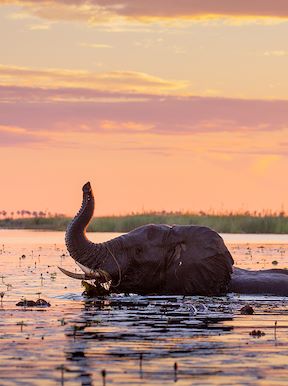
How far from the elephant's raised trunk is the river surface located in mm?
658

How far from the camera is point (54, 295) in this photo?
21766 mm

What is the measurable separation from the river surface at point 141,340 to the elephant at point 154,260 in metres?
0.35

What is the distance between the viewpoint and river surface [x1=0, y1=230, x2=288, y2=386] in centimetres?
1222

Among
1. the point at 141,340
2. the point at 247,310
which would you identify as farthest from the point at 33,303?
the point at 141,340

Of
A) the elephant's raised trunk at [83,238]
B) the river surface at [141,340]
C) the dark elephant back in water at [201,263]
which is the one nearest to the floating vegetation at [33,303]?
the river surface at [141,340]

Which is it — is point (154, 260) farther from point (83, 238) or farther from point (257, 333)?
point (257, 333)

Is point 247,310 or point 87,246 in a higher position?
point 87,246

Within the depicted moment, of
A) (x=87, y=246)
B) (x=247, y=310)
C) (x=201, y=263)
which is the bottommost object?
(x=247, y=310)

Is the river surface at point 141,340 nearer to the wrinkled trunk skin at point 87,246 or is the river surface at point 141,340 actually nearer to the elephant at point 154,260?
the elephant at point 154,260

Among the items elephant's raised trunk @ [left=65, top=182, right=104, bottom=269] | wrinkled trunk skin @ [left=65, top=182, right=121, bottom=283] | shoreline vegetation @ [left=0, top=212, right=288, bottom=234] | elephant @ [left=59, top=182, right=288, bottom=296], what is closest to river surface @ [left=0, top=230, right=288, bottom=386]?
elephant @ [left=59, top=182, right=288, bottom=296]

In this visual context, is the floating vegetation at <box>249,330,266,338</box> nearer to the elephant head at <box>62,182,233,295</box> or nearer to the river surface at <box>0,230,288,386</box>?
→ the river surface at <box>0,230,288,386</box>

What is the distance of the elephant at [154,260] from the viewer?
21.2m

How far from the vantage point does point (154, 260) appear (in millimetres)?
21375

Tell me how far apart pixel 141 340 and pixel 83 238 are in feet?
20.8
